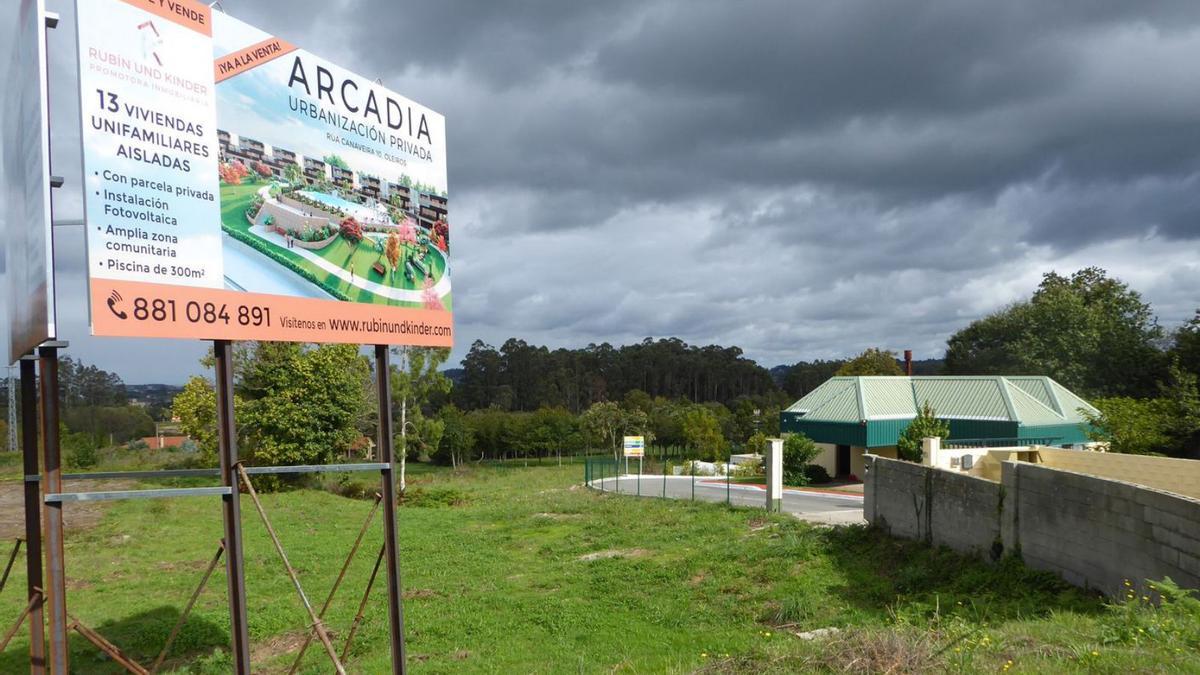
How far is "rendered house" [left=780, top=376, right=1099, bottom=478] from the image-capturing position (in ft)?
103

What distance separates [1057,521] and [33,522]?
1220 centimetres

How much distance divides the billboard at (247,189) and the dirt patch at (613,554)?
10.3m

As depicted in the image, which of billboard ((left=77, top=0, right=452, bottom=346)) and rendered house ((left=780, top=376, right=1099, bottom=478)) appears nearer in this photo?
billboard ((left=77, top=0, right=452, bottom=346))

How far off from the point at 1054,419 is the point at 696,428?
2245 centimetres

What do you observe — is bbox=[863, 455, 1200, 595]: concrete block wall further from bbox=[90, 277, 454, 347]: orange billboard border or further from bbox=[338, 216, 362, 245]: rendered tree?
Answer: bbox=[338, 216, 362, 245]: rendered tree

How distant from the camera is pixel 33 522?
6.34m

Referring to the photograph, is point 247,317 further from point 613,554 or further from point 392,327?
point 613,554

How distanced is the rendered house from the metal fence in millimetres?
3486

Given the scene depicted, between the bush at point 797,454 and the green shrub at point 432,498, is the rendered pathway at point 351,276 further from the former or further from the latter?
the bush at point 797,454

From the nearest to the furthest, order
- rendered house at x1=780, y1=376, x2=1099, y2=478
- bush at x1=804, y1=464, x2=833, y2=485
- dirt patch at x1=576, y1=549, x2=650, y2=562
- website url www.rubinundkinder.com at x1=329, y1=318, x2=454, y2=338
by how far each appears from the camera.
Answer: website url www.rubinundkinder.com at x1=329, y1=318, x2=454, y2=338, dirt patch at x1=576, y1=549, x2=650, y2=562, rendered house at x1=780, y1=376, x2=1099, y2=478, bush at x1=804, y1=464, x2=833, y2=485

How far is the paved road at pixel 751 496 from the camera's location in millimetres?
20250

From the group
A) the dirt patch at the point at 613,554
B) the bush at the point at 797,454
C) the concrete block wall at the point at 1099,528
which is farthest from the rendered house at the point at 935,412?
the concrete block wall at the point at 1099,528

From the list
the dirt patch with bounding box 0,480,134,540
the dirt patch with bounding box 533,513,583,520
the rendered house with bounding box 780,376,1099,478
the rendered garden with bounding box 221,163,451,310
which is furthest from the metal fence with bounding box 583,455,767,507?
the rendered garden with bounding box 221,163,451,310

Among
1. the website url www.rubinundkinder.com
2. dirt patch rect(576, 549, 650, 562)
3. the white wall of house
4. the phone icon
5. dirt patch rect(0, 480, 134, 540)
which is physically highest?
the phone icon
